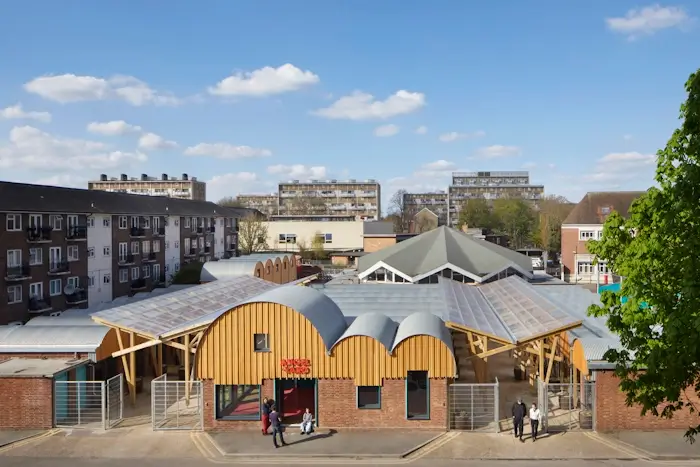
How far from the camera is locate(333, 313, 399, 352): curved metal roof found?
19.3 meters

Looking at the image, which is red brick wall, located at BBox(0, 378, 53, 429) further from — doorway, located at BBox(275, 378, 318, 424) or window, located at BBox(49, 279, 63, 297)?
window, located at BBox(49, 279, 63, 297)

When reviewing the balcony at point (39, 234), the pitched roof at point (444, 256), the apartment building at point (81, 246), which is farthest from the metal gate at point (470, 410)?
the balcony at point (39, 234)

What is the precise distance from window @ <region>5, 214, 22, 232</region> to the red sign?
22.7 meters

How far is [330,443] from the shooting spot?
18156mm

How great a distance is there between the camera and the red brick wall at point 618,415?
18.5m

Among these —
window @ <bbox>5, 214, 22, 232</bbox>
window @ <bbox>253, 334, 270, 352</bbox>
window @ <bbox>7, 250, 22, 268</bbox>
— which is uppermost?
window @ <bbox>5, 214, 22, 232</bbox>

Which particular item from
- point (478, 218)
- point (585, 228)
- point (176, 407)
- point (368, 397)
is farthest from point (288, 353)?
point (478, 218)

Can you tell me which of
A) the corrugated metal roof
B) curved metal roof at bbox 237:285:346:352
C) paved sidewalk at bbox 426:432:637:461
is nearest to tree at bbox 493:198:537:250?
curved metal roof at bbox 237:285:346:352

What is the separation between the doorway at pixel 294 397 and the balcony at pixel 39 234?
76.6ft

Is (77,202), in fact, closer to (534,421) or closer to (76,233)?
(76,233)

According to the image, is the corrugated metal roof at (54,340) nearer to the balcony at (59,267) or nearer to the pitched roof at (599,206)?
the balcony at (59,267)

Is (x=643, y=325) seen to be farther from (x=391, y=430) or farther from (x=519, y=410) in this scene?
(x=391, y=430)

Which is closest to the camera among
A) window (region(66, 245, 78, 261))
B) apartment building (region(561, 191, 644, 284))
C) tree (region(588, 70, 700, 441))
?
tree (region(588, 70, 700, 441))

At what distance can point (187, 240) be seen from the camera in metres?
58.1
